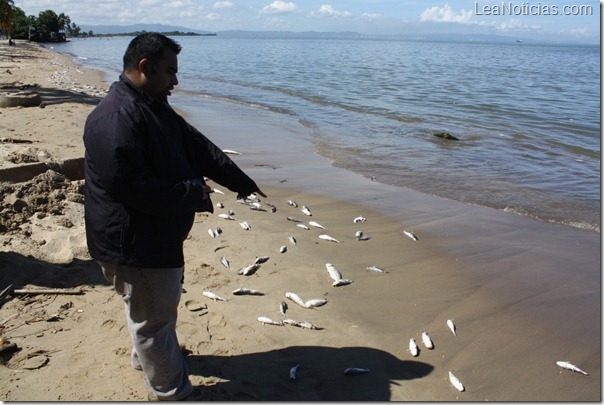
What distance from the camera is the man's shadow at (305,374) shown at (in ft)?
12.7

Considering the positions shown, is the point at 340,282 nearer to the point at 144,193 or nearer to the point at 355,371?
the point at 355,371

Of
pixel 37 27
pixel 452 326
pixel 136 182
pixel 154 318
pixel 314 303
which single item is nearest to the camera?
pixel 136 182

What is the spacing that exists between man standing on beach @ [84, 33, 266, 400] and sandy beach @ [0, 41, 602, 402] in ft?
2.71

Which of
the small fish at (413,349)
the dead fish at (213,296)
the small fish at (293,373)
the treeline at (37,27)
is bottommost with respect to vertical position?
the small fish at (413,349)

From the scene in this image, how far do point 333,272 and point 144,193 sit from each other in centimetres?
331

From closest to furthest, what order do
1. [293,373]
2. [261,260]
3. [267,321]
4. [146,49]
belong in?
1. [146,49]
2. [293,373]
3. [267,321]
4. [261,260]

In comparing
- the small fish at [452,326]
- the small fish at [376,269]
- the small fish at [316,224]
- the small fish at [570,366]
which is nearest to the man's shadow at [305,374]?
the small fish at [452,326]

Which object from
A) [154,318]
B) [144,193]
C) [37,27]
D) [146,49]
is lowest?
[154,318]

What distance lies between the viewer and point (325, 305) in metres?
5.26

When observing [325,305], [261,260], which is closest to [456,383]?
[325,305]

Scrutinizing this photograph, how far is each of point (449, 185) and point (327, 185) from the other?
2671 mm

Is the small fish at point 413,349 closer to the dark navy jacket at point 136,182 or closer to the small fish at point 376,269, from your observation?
the small fish at point 376,269

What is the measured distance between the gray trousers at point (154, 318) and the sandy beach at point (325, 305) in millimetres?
348

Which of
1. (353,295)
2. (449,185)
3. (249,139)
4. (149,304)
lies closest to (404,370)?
(353,295)
